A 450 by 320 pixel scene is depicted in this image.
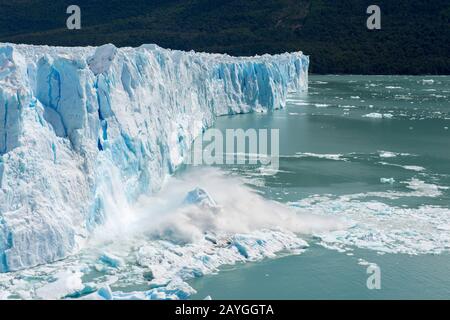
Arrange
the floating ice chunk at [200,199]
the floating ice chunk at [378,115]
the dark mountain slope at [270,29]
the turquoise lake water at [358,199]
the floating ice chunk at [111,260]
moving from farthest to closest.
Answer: the dark mountain slope at [270,29] → the floating ice chunk at [378,115] → the floating ice chunk at [200,199] → the floating ice chunk at [111,260] → the turquoise lake water at [358,199]

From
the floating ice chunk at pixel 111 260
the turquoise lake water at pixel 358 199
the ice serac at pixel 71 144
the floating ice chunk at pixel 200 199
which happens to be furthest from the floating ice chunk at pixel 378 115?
the floating ice chunk at pixel 111 260

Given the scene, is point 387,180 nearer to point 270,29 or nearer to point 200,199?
point 200,199

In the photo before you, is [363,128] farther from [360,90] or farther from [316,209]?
[360,90]

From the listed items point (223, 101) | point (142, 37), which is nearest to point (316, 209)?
point (223, 101)

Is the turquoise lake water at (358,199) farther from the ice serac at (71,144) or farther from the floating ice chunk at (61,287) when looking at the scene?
the ice serac at (71,144)

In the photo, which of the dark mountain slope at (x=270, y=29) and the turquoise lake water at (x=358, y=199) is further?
the dark mountain slope at (x=270, y=29)

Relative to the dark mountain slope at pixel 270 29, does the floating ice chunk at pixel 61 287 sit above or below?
below

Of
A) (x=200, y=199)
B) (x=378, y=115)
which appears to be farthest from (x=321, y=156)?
(x=378, y=115)
